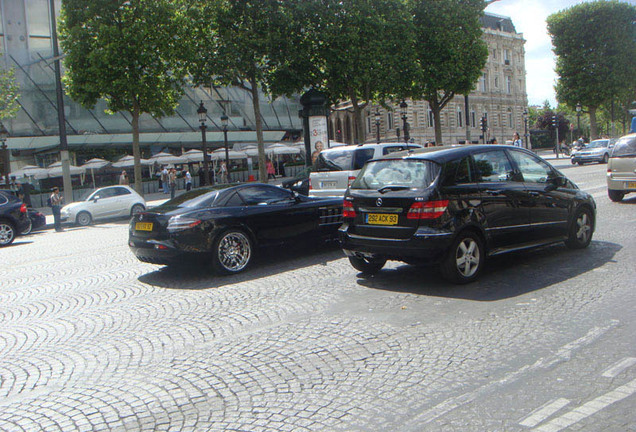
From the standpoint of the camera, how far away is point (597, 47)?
5222 cm

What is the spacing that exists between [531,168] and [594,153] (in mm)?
33547

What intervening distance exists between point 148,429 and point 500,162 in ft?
19.0

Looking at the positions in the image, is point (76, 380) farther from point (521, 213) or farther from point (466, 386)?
point (521, 213)

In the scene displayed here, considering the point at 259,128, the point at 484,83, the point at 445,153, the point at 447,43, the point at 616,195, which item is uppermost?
the point at 484,83

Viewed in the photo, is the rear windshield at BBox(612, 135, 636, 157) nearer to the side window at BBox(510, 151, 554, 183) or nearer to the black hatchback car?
the side window at BBox(510, 151, 554, 183)

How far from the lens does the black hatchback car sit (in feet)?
21.9

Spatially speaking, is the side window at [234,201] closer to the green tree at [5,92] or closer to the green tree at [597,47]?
the green tree at [5,92]

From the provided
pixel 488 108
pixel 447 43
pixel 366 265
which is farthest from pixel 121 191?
pixel 488 108

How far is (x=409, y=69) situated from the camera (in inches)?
1385

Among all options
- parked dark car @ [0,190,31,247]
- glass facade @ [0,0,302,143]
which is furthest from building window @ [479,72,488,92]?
parked dark car @ [0,190,31,247]

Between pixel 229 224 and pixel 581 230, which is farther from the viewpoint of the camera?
pixel 581 230

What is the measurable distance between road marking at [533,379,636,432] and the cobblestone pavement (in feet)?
0.04

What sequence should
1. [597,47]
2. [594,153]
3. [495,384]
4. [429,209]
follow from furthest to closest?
[597,47] → [594,153] → [429,209] → [495,384]

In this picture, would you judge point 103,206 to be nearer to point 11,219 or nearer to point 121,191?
point 121,191
